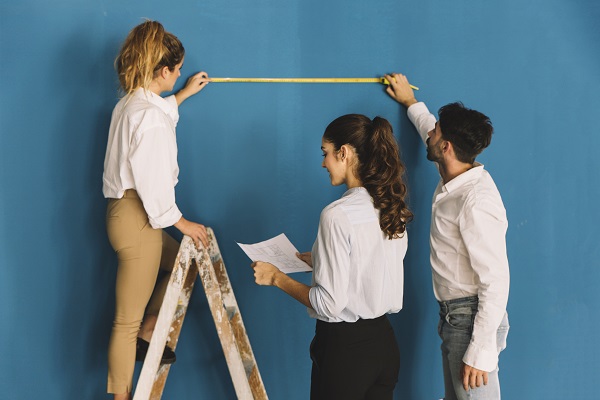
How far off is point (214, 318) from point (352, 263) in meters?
0.54

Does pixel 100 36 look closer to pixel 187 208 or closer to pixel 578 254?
pixel 187 208

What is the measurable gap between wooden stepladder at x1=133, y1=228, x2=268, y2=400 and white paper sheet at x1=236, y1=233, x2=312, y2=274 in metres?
0.17

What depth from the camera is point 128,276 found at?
2.02 meters

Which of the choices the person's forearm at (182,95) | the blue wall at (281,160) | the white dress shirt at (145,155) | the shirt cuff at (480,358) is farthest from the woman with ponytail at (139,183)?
the shirt cuff at (480,358)

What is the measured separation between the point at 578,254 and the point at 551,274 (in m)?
0.14

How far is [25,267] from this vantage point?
2236 millimetres

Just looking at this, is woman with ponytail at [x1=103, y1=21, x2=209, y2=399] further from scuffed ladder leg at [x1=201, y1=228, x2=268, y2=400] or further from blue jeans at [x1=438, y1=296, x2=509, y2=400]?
blue jeans at [x1=438, y1=296, x2=509, y2=400]

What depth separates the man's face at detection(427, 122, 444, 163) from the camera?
2.07 m

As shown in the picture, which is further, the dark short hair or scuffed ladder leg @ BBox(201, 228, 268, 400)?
scuffed ladder leg @ BBox(201, 228, 268, 400)

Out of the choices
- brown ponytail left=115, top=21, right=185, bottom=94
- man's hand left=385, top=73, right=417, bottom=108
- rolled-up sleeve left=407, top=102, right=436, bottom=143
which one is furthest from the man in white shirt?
brown ponytail left=115, top=21, right=185, bottom=94

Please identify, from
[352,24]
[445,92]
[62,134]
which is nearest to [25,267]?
[62,134]

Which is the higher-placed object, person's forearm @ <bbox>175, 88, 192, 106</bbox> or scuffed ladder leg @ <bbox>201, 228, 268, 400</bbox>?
person's forearm @ <bbox>175, 88, 192, 106</bbox>

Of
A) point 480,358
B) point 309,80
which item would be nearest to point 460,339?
point 480,358

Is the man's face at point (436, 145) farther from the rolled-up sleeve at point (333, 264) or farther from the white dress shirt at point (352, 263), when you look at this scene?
the rolled-up sleeve at point (333, 264)
